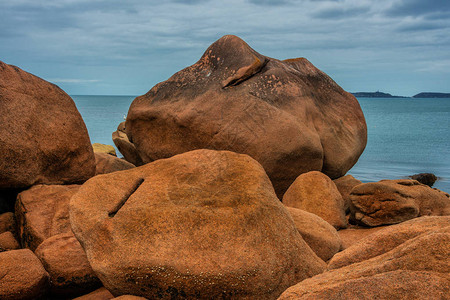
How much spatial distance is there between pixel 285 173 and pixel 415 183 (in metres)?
2.18

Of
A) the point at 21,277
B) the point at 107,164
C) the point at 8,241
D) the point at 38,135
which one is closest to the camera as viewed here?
the point at 21,277

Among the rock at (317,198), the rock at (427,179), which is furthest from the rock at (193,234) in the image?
the rock at (427,179)

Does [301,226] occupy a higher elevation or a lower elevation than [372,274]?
lower

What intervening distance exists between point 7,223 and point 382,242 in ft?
16.6

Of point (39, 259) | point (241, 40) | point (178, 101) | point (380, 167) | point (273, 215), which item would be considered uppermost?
point (241, 40)

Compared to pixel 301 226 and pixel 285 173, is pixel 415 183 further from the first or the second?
pixel 301 226

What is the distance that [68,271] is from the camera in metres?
4.75

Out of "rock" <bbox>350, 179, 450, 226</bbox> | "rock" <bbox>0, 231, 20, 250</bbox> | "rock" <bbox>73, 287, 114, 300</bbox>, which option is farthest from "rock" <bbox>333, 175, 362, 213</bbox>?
"rock" <bbox>0, 231, 20, 250</bbox>

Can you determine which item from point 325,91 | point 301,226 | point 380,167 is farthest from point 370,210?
point 380,167

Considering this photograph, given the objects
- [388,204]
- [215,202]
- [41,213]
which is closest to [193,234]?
[215,202]

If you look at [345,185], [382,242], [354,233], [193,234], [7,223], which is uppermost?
[382,242]

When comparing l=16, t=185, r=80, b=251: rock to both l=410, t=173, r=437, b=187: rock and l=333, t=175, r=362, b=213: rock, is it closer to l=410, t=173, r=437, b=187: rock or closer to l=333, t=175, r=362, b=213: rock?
l=333, t=175, r=362, b=213: rock

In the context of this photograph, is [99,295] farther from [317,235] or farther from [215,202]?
[317,235]

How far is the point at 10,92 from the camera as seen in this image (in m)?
6.43
